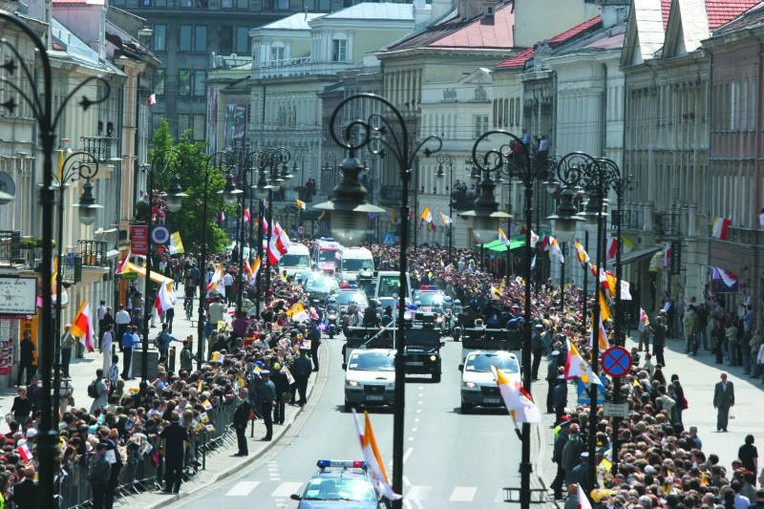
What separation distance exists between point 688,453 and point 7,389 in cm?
2286

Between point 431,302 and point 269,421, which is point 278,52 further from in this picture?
point 269,421

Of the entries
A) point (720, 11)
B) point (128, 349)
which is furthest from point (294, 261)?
point (128, 349)

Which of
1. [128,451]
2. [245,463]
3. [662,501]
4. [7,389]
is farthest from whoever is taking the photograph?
[7,389]

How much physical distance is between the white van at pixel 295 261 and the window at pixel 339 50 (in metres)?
73.4

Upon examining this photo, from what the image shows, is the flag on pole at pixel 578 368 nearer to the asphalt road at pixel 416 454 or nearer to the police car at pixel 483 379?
the asphalt road at pixel 416 454

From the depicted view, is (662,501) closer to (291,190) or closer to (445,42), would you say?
(445,42)

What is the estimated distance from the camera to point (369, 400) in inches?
2032

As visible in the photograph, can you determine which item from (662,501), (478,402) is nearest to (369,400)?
(478,402)

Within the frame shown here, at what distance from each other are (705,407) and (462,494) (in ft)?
42.7

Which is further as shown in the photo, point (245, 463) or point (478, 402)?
point (478, 402)

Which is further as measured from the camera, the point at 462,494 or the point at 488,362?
the point at 488,362

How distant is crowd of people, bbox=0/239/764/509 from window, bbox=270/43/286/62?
12648cm

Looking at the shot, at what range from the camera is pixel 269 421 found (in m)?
46.3

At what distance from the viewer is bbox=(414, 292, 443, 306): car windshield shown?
74750 mm
